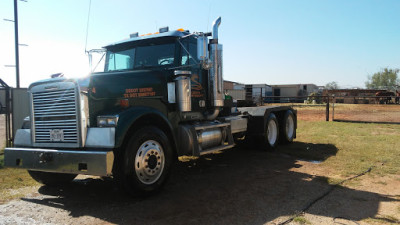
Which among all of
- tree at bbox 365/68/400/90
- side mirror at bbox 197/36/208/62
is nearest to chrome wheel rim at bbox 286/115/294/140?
side mirror at bbox 197/36/208/62

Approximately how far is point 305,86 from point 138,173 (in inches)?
2245

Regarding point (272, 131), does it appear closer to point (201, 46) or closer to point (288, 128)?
point (288, 128)

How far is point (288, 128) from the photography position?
9.60 m

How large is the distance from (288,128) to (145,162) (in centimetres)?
637

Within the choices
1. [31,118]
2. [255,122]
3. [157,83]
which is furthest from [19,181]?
[255,122]

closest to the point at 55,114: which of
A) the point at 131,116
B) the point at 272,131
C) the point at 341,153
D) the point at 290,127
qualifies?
the point at 131,116

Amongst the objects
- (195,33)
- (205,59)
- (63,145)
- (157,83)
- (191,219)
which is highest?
(195,33)

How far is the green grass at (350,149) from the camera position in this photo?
614 centimetres

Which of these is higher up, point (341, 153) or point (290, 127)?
point (290, 127)

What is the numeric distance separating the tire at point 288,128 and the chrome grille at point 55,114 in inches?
264

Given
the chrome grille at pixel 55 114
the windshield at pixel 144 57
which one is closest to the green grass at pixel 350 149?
the windshield at pixel 144 57

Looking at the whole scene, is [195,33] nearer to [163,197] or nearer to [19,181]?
[163,197]

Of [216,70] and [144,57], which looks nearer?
[144,57]

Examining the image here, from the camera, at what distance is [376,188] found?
4766 mm
